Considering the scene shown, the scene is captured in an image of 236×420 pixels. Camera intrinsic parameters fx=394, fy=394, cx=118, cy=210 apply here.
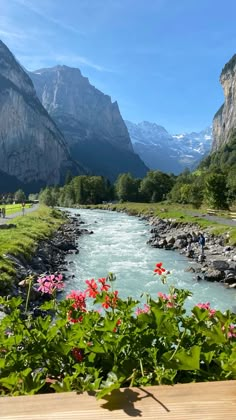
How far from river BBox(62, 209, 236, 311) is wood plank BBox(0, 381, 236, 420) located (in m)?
10.9

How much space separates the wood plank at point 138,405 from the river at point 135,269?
1085cm

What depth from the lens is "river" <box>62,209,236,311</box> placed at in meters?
19.8

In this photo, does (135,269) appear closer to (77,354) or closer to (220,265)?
(220,265)

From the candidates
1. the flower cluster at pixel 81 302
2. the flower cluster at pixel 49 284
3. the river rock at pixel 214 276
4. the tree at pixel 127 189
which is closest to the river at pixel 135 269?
the river rock at pixel 214 276

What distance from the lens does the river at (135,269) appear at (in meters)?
19.8

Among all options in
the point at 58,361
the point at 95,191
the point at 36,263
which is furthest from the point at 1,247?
the point at 95,191

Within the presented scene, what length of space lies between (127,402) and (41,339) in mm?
1005

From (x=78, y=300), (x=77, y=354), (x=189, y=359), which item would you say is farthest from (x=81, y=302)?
(x=189, y=359)

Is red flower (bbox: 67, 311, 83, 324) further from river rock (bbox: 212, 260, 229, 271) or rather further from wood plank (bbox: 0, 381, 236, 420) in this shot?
river rock (bbox: 212, 260, 229, 271)

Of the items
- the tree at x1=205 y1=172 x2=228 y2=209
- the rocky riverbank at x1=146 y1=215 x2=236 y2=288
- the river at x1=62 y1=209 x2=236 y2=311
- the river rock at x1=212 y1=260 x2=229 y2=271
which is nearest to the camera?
the river at x1=62 y1=209 x2=236 y2=311

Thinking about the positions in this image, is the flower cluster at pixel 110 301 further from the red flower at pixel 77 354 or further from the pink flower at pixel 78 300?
the red flower at pixel 77 354

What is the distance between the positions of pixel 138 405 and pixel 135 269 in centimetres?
2434

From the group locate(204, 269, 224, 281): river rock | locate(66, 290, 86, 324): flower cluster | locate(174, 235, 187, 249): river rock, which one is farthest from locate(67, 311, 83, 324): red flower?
locate(174, 235, 187, 249): river rock

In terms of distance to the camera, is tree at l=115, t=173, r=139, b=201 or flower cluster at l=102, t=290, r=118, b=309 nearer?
flower cluster at l=102, t=290, r=118, b=309
